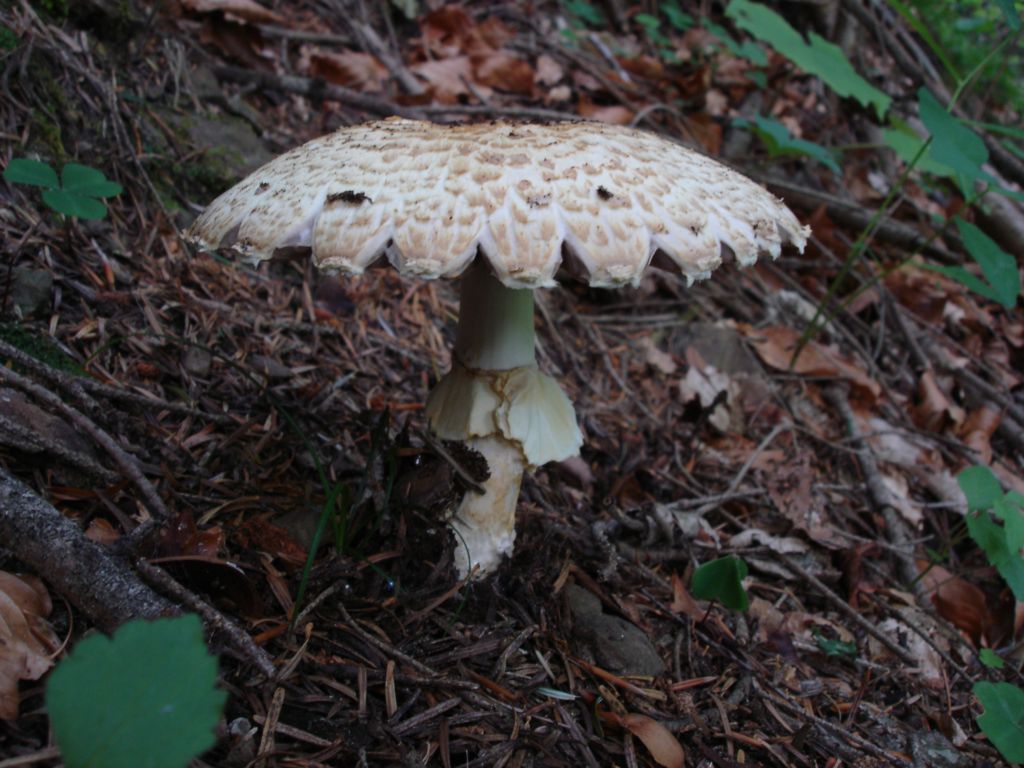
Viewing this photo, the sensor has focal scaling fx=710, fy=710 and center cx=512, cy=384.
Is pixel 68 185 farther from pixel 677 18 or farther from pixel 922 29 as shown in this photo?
A: pixel 677 18

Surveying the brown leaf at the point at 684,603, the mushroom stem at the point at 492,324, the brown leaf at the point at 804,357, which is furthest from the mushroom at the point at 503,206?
the brown leaf at the point at 804,357

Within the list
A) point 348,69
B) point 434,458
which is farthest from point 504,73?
point 434,458

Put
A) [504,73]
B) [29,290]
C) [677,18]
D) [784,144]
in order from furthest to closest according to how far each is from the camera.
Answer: [677,18]
[504,73]
[784,144]
[29,290]

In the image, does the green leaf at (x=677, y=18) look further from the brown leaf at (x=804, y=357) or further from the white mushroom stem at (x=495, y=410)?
the white mushroom stem at (x=495, y=410)

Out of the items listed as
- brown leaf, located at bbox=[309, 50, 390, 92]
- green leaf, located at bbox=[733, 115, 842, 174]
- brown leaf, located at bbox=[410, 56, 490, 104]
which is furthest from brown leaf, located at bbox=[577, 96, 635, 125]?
brown leaf, located at bbox=[309, 50, 390, 92]

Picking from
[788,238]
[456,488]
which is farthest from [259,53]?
[788,238]

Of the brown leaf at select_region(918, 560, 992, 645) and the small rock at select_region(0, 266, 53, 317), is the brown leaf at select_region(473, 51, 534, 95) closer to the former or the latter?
the small rock at select_region(0, 266, 53, 317)

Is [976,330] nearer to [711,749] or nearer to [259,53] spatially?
[711,749]
